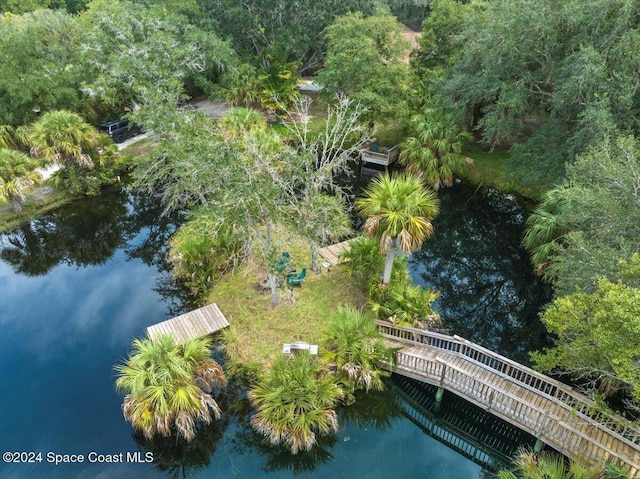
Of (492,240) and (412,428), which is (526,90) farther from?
(412,428)

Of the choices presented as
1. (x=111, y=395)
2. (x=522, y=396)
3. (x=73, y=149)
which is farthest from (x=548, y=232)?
(x=73, y=149)

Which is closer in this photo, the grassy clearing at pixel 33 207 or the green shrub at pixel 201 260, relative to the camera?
the green shrub at pixel 201 260

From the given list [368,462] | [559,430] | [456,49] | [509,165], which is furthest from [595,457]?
[456,49]

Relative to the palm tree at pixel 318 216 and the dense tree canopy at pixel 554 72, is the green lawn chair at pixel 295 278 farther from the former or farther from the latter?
the dense tree canopy at pixel 554 72

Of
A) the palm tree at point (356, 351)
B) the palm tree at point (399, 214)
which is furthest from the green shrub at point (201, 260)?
the palm tree at point (399, 214)

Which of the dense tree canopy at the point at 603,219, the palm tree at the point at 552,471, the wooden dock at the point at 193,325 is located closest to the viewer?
the palm tree at the point at 552,471

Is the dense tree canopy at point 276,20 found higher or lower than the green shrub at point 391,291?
higher

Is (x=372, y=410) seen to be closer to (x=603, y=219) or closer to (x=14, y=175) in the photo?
(x=603, y=219)

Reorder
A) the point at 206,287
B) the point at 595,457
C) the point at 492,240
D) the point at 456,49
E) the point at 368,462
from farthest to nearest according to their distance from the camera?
the point at 456,49 → the point at 492,240 → the point at 206,287 → the point at 368,462 → the point at 595,457
